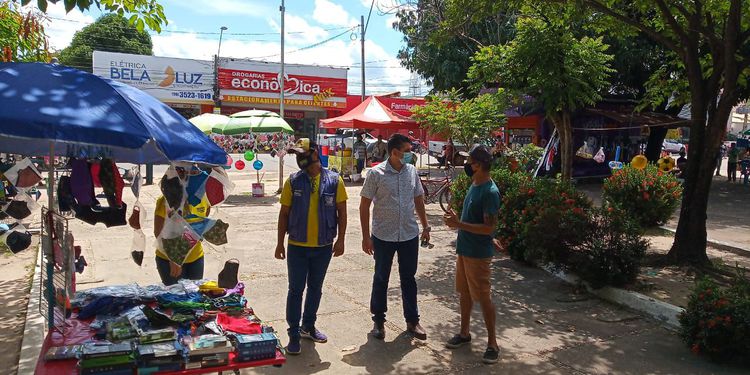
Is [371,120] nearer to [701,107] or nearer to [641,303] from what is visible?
[701,107]

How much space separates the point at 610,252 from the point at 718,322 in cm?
191

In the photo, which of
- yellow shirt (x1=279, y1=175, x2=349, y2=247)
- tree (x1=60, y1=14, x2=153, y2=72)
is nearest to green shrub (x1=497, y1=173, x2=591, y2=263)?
yellow shirt (x1=279, y1=175, x2=349, y2=247)

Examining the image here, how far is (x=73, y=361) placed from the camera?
3.31 meters

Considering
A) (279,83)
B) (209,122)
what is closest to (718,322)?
(209,122)

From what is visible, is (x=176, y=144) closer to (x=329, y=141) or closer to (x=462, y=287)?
(x=462, y=287)

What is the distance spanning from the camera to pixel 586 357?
4875 millimetres

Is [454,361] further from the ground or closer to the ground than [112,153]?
closer to the ground

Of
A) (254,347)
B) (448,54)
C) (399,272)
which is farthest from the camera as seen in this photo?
(448,54)

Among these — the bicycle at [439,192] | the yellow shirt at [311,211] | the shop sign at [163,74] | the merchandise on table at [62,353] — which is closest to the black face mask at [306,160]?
the yellow shirt at [311,211]

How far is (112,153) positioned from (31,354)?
1735mm

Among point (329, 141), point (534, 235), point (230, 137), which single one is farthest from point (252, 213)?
point (329, 141)

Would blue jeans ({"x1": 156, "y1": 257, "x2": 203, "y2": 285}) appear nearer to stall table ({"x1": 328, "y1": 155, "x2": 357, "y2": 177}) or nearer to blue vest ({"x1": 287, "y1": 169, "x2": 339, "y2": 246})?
blue vest ({"x1": 287, "y1": 169, "x2": 339, "y2": 246})

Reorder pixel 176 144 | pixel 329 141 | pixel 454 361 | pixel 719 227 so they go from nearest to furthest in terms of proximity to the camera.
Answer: pixel 176 144, pixel 454 361, pixel 719 227, pixel 329 141

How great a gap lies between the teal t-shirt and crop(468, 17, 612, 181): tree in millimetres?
4624
